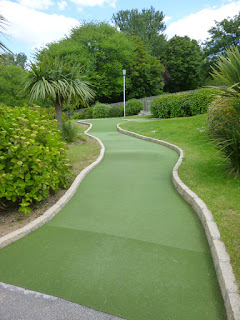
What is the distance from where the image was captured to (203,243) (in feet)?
9.05

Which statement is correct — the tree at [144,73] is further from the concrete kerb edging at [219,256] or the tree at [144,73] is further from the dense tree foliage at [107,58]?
the concrete kerb edging at [219,256]

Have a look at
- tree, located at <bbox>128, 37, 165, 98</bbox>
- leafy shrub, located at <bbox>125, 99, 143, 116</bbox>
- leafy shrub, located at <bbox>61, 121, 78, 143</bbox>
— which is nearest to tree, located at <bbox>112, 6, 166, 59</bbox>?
tree, located at <bbox>128, 37, 165, 98</bbox>

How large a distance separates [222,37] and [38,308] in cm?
4332

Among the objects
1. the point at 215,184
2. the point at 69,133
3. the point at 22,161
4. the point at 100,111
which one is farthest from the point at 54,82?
the point at 100,111

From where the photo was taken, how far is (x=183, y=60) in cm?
4316

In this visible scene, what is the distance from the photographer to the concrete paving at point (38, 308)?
181cm

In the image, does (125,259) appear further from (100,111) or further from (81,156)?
(100,111)

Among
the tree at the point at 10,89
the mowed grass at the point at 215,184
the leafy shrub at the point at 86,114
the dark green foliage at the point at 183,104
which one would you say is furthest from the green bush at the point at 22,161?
the tree at the point at 10,89

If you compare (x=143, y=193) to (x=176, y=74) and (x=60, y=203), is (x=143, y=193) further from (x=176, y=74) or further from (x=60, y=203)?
(x=176, y=74)

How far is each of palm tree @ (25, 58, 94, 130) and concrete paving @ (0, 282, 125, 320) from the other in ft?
22.1

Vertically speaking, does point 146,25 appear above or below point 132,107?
above

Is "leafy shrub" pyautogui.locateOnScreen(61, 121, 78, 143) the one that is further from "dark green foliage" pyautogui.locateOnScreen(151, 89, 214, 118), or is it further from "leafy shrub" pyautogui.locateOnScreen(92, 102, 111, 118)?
"leafy shrub" pyautogui.locateOnScreen(92, 102, 111, 118)

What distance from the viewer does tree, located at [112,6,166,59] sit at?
156 ft

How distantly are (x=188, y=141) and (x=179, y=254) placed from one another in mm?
6693
